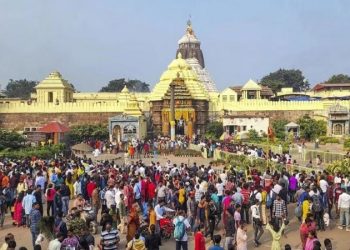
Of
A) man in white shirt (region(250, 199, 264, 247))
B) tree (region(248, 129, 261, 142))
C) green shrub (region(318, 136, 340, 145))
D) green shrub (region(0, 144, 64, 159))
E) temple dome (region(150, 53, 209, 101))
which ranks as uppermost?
temple dome (region(150, 53, 209, 101))

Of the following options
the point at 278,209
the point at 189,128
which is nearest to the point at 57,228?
the point at 278,209

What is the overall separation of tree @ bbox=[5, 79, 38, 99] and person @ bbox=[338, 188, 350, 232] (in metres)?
81.5

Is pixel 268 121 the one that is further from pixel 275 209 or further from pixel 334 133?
pixel 275 209

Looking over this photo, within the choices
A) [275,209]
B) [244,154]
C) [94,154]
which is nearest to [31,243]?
[275,209]

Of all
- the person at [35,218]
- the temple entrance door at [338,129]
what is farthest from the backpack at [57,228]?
the temple entrance door at [338,129]

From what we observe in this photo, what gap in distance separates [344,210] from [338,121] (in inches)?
1173

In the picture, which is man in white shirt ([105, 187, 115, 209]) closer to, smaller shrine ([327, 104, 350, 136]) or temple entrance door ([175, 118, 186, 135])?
temple entrance door ([175, 118, 186, 135])

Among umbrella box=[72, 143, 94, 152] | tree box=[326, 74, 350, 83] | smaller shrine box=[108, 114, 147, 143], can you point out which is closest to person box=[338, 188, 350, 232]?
umbrella box=[72, 143, 94, 152]

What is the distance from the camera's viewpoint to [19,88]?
91500mm

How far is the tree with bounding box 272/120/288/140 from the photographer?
134ft

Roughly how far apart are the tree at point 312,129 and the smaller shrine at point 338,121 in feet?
1.83

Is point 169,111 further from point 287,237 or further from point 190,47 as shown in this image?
point 287,237

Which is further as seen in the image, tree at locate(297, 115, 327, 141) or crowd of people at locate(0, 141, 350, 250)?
tree at locate(297, 115, 327, 141)

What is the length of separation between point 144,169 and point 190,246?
243 inches
